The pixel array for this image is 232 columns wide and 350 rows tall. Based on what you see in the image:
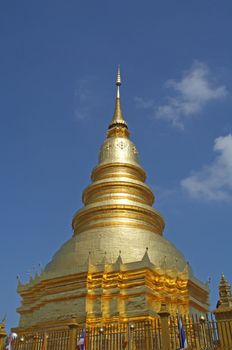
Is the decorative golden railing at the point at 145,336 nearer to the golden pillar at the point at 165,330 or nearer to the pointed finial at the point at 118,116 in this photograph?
the golden pillar at the point at 165,330

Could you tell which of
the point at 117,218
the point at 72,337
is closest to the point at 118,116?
the point at 117,218

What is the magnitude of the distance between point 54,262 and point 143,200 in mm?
6768

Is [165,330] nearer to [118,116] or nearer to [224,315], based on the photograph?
[224,315]

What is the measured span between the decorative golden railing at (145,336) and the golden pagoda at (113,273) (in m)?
5.18

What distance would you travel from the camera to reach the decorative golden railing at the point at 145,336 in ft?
38.6

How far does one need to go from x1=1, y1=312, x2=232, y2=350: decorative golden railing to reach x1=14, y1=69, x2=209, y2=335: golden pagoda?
518 centimetres

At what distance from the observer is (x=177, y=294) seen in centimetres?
2211

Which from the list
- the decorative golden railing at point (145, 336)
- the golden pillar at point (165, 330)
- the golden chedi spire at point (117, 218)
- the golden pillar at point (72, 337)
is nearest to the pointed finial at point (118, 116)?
the golden chedi spire at point (117, 218)

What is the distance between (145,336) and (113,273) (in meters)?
8.51

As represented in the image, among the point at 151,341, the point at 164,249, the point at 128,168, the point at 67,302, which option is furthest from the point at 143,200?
the point at 151,341

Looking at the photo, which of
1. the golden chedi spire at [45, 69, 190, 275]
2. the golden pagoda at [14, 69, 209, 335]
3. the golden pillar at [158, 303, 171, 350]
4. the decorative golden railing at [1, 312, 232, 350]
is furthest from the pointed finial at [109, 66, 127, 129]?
the golden pillar at [158, 303, 171, 350]

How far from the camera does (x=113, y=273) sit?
21.5m

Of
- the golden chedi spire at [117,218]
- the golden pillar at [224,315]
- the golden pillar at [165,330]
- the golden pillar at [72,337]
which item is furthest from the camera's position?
the golden chedi spire at [117,218]

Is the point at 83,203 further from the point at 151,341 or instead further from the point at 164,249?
the point at 151,341
